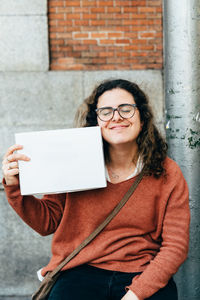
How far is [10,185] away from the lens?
6.77ft

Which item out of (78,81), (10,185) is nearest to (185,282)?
(10,185)

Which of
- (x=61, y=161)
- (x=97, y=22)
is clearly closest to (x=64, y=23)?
(x=97, y=22)

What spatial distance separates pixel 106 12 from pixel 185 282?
2.76 meters

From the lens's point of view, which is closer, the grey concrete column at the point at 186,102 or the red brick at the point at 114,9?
the grey concrete column at the point at 186,102

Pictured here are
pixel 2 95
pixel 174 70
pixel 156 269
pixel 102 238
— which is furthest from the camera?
pixel 2 95

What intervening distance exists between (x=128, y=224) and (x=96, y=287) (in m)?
0.40

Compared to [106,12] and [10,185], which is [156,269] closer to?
[10,185]

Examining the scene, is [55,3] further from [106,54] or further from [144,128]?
[144,128]

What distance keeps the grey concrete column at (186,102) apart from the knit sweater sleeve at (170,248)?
0.31 metres

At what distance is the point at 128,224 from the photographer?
2.11 metres

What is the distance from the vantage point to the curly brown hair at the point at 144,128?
7.13ft

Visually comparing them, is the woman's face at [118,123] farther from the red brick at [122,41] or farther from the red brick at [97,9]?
the red brick at [97,9]

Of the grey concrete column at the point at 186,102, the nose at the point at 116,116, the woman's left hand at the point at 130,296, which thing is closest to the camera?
the woman's left hand at the point at 130,296

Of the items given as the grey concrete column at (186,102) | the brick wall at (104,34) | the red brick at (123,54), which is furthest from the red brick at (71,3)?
the grey concrete column at (186,102)
